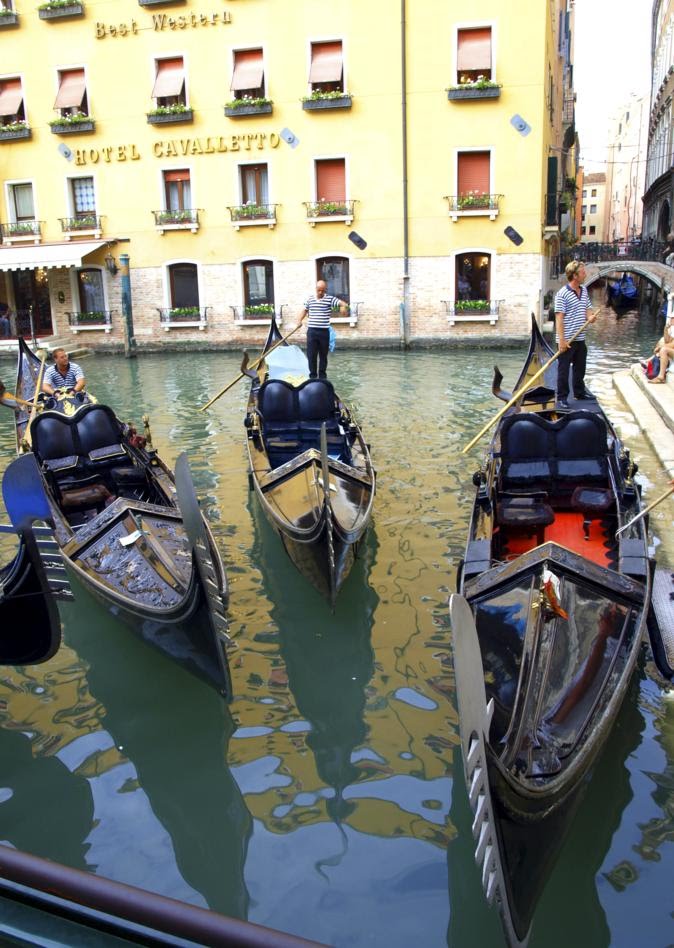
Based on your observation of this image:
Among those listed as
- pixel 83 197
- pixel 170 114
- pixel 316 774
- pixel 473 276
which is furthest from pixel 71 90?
pixel 316 774

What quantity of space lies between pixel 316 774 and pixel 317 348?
15.9ft

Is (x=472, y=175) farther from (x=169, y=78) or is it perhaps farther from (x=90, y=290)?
(x=90, y=290)

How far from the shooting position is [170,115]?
1161 cm

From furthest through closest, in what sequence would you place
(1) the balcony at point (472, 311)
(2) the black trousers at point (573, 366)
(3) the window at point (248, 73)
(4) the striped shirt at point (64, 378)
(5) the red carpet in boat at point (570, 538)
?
(1) the balcony at point (472, 311) → (3) the window at point (248, 73) → (4) the striped shirt at point (64, 378) → (2) the black trousers at point (573, 366) → (5) the red carpet in boat at point (570, 538)

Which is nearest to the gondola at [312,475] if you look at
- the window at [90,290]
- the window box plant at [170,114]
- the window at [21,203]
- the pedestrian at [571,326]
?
the pedestrian at [571,326]

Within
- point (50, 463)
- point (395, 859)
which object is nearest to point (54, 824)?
point (395, 859)

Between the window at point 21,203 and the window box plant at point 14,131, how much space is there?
677 millimetres

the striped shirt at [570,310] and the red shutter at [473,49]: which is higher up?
the red shutter at [473,49]

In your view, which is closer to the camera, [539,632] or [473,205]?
[539,632]

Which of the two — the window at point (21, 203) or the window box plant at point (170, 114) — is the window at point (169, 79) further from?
the window at point (21, 203)

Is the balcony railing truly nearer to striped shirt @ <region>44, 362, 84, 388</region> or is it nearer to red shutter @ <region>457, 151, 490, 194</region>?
red shutter @ <region>457, 151, 490, 194</region>

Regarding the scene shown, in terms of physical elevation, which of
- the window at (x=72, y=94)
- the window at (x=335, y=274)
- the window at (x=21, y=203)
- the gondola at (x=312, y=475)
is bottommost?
the gondola at (x=312, y=475)

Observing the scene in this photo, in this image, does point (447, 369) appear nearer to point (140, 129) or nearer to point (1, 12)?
point (140, 129)

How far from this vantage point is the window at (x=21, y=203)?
40.9 ft
